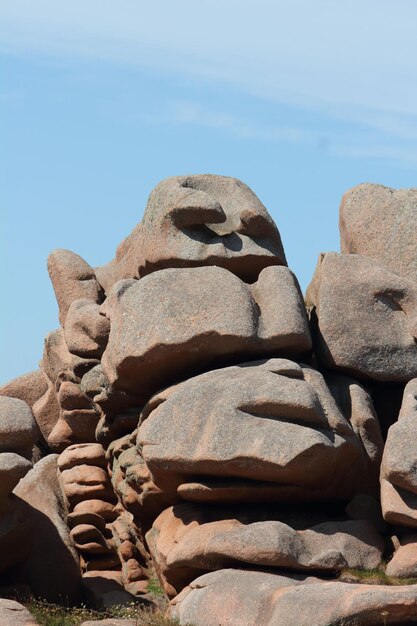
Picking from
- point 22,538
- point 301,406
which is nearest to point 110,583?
point 22,538

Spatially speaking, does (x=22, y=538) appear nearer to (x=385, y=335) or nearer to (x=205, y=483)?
(x=205, y=483)

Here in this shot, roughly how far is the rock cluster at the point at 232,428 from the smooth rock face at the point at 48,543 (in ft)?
0.14

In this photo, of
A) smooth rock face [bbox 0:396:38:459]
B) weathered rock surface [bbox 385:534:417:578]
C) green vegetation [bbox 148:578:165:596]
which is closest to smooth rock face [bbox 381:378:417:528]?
weathered rock surface [bbox 385:534:417:578]

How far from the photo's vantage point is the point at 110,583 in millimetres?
22891

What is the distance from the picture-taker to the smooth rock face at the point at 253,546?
1883cm

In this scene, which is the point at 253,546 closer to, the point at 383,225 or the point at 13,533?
the point at 13,533

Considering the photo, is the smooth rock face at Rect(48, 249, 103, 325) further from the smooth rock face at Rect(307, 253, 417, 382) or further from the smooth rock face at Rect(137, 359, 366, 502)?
the smooth rock face at Rect(137, 359, 366, 502)

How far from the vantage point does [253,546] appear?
18.8m

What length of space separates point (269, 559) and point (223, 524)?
59.6 inches

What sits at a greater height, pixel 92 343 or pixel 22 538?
pixel 92 343

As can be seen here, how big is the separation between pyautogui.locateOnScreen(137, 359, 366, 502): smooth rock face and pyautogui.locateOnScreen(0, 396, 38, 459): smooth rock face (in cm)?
208

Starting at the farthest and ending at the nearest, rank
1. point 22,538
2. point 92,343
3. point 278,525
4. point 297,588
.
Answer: point 92,343, point 22,538, point 278,525, point 297,588

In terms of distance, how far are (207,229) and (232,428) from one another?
4867mm

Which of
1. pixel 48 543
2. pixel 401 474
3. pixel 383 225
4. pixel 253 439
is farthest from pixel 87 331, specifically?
pixel 401 474
